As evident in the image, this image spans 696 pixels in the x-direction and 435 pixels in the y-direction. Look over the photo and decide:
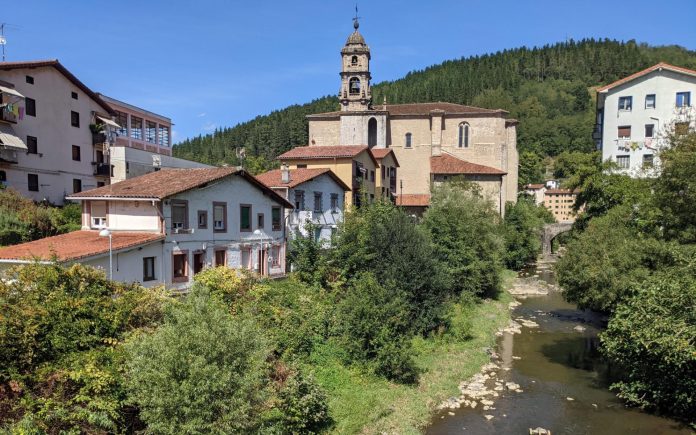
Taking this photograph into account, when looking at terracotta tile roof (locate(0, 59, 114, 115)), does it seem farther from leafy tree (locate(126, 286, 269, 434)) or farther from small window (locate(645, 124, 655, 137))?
small window (locate(645, 124, 655, 137))

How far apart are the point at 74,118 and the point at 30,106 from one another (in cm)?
364

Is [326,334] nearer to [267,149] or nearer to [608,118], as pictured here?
[608,118]

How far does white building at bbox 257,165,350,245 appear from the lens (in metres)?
31.1

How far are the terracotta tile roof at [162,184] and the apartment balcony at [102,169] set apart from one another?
13.3 meters

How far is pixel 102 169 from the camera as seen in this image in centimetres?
3600

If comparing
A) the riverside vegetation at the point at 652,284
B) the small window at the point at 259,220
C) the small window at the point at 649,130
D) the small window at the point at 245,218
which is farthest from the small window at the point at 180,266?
the small window at the point at 649,130

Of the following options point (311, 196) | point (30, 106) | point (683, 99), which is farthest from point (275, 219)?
point (683, 99)

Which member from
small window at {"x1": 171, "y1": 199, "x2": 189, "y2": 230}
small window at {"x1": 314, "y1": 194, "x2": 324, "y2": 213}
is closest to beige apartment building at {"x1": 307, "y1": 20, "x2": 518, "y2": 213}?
small window at {"x1": 314, "y1": 194, "x2": 324, "y2": 213}

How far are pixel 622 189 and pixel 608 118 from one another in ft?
34.6

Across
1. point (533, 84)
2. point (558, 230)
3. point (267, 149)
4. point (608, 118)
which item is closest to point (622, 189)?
point (608, 118)

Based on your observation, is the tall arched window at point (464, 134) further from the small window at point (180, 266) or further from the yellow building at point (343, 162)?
the small window at point (180, 266)

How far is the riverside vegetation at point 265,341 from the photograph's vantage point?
10.7m

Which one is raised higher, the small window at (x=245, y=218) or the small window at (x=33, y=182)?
the small window at (x=33, y=182)

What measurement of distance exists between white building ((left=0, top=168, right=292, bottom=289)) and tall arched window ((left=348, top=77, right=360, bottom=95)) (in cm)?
3073
